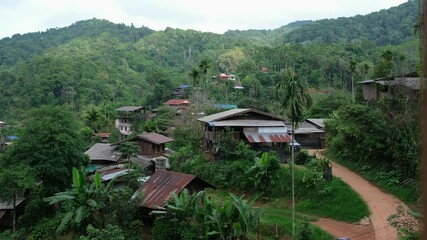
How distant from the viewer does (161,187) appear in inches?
766

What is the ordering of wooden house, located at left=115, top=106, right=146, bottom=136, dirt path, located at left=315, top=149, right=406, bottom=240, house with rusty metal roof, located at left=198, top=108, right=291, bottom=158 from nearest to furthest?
dirt path, located at left=315, top=149, right=406, bottom=240, house with rusty metal roof, located at left=198, top=108, right=291, bottom=158, wooden house, located at left=115, top=106, right=146, bottom=136

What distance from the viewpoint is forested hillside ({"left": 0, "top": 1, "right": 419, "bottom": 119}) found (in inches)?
2562

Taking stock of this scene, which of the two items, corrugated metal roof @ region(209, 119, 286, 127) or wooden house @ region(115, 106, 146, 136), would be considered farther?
wooden house @ region(115, 106, 146, 136)

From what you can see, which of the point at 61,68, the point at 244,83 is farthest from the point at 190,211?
the point at 61,68

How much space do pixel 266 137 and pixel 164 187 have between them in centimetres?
969

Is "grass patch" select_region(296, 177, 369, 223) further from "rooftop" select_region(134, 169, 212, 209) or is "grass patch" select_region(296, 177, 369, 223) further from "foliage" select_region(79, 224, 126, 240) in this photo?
"foliage" select_region(79, 224, 126, 240)

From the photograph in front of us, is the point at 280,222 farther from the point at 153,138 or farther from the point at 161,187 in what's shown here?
the point at 153,138

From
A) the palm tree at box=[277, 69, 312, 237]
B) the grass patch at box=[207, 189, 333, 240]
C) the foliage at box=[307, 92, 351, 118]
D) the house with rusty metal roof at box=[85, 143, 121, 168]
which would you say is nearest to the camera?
the palm tree at box=[277, 69, 312, 237]

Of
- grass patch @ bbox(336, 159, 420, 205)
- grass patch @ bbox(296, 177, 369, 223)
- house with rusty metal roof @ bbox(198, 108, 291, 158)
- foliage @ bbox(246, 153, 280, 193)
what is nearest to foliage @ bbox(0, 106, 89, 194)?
house with rusty metal roof @ bbox(198, 108, 291, 158)

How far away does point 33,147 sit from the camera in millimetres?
24672

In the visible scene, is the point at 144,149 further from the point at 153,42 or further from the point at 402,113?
the point at 153,42

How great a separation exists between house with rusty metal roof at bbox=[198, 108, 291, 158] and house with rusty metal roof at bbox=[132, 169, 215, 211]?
6877 millimetres

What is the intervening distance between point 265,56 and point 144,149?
48.6 m

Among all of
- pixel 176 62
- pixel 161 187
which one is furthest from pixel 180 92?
pixel 161 187
